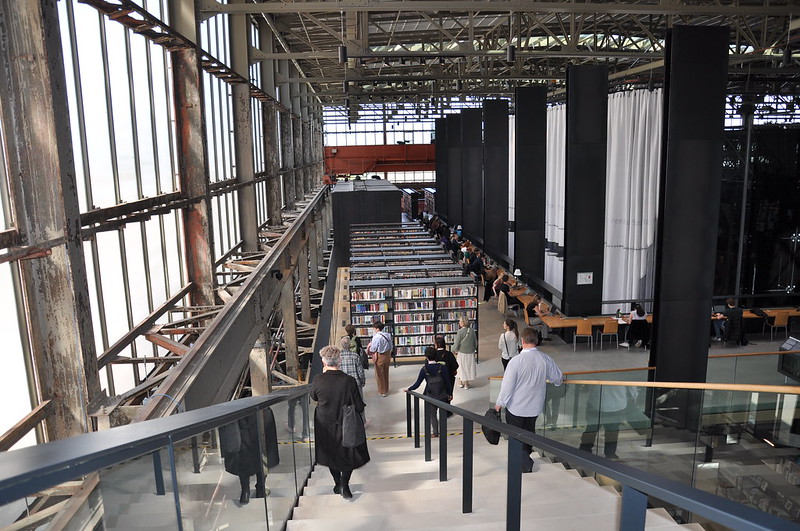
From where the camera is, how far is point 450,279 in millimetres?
12898

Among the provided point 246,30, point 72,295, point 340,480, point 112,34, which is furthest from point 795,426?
point 246,30

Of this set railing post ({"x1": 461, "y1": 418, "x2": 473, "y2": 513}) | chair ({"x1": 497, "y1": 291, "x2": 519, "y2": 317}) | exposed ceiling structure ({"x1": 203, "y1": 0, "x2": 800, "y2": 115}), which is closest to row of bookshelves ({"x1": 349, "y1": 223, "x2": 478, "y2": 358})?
chair ({"x1": 497, "y1": 291, "x2": 519, "y2": 317})

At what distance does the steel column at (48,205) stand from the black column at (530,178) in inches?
528

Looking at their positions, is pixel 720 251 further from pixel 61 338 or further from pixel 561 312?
pixel 61 338

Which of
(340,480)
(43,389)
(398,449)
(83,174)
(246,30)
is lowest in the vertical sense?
(398,449)

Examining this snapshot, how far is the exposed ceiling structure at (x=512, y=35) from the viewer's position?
10.2 m

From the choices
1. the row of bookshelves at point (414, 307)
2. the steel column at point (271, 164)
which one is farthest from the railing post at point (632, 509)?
the steel column at point (271, 164)

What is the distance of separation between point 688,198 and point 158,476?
8.00 metres

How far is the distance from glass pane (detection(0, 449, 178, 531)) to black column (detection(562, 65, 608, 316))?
11409 mm

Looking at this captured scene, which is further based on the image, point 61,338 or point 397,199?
point 397,199

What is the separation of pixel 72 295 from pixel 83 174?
1.83 m

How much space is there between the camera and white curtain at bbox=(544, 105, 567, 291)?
19.6 metres

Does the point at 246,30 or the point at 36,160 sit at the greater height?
the point at 246,30

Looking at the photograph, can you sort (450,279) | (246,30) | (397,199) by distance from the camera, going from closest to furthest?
(450,279) → (246,30) → (397,199)
